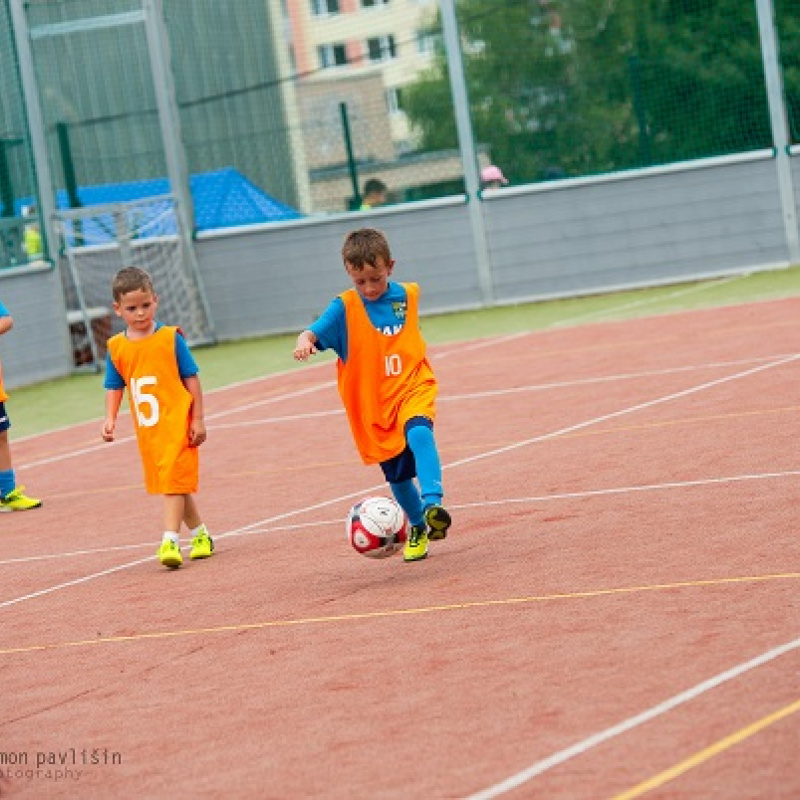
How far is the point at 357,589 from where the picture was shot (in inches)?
345

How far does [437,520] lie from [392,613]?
745 mm

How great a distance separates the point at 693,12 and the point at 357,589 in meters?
17.9

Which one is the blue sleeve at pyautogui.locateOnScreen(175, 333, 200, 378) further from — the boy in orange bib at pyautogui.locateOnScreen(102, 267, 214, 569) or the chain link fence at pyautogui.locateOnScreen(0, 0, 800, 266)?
the chain link fence at pyautogui.locateOnScreen(0, 0, 800, 266)

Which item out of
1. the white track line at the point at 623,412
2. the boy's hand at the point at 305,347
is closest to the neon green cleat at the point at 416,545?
the boy's hand at the point at 305,347

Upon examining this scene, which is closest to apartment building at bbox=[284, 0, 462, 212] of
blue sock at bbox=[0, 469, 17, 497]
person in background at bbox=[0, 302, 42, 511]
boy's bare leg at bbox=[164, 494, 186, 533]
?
person in background at bbox=[0, 302, 42, 511]

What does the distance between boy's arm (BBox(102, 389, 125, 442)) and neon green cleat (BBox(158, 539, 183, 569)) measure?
71 centimetres

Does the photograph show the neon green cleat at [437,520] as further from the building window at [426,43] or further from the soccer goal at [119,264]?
the building window at [426,43]

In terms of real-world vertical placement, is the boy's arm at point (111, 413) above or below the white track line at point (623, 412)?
above

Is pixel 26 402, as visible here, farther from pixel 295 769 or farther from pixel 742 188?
pixel 295 769

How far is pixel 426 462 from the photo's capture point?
9094mm

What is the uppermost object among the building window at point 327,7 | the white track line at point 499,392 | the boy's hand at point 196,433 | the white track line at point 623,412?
the building window at point 327,7

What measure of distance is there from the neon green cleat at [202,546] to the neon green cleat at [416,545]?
138 centimetres

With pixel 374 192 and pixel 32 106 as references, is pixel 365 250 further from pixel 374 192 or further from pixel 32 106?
pixel 32 106

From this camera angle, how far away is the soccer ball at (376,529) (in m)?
9.05
